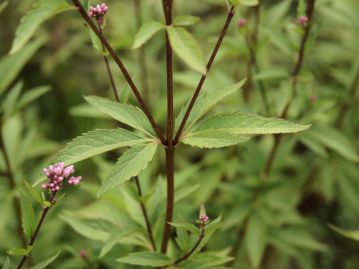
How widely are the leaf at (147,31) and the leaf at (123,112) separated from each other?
21 cm

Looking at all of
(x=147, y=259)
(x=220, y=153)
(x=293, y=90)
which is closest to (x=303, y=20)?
(x=293, y=90)

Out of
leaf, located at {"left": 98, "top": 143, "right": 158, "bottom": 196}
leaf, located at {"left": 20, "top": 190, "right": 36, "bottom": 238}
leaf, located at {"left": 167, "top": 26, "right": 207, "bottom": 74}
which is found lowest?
leaf, located at {"left": 20, "top": 190, "right": 36, "bottom": 238}

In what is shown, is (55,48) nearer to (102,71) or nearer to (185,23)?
(102,71)

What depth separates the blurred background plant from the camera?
2.13 m

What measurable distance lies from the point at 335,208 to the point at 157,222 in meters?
2.14

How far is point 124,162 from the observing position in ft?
4.60

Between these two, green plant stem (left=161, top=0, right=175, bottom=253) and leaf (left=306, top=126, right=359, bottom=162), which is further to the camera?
leaf (left=306, top=126, right=359, bottom=162)

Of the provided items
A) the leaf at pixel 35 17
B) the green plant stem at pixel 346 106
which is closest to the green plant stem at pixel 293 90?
the green plant stem at pixel 346 106

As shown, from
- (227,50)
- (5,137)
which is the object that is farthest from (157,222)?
(5,137)

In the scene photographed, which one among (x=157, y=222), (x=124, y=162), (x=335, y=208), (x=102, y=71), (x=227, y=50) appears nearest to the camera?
(x=124, y=162)

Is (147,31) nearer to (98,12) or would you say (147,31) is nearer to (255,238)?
(98,12)

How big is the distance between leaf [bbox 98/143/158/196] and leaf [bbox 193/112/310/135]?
0.60 ft

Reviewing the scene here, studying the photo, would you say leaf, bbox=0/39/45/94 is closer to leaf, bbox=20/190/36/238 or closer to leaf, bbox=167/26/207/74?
leaf, bbox=20/190/36/238

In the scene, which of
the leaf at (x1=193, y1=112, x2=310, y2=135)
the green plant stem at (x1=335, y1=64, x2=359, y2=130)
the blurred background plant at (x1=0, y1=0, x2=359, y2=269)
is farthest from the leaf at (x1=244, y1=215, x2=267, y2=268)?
the leaf at (x1=193, y1=112, x2=310, y2=135)
